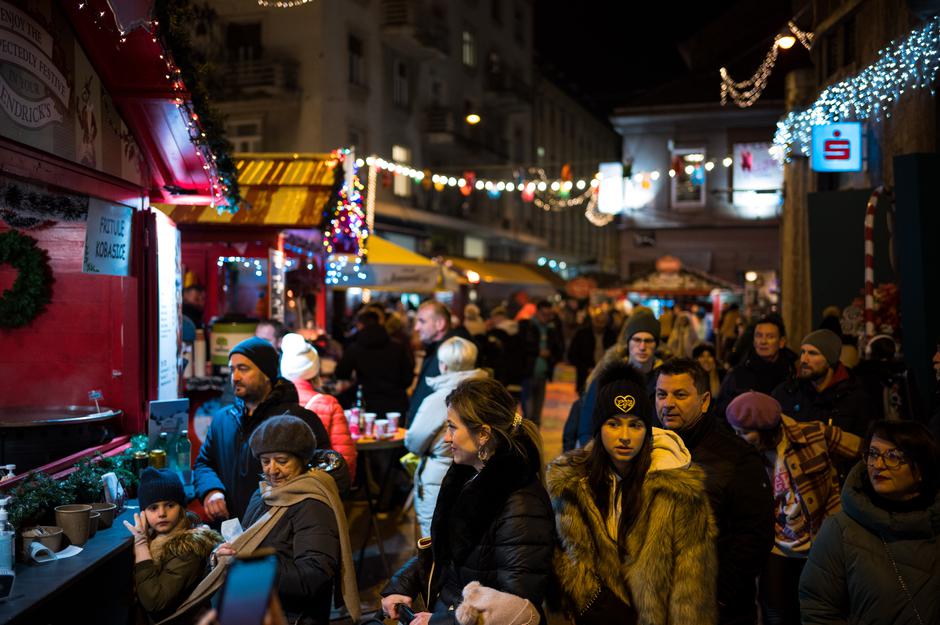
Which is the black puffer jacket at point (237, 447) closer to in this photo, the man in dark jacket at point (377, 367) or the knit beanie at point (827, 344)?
the knit beanie at point (827, 344)

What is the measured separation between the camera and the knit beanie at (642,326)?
6.88m

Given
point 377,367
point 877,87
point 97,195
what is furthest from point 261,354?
point 877,87

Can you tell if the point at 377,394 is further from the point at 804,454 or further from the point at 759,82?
the point at 759,82

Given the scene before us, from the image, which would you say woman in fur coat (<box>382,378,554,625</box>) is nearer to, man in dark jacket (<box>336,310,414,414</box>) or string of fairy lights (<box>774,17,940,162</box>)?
man in dark jacket (<box>336,310,414,414</box>)

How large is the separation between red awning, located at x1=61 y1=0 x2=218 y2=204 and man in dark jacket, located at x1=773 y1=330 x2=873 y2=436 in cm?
443

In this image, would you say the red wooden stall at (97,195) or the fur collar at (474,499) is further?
the red wooden stall at (97,195)

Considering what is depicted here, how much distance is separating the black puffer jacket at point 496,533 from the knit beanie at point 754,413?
1773 millimetres

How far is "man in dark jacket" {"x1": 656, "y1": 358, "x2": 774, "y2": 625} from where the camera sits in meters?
3.74

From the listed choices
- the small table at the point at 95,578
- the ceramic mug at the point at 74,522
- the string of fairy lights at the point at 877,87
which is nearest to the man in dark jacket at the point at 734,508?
the small table at the point at 95,578

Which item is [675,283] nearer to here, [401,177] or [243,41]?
[401,177]

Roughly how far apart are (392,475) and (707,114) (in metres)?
30.6

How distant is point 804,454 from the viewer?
486cm

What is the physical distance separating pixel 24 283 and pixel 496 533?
14.9ft

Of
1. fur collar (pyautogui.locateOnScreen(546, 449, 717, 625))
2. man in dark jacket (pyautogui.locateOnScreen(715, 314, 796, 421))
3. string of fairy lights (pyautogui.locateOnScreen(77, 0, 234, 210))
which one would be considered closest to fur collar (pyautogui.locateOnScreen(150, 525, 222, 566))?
fur collar (pyautogui.locateOnScreen(546, 449, 717, 625))
